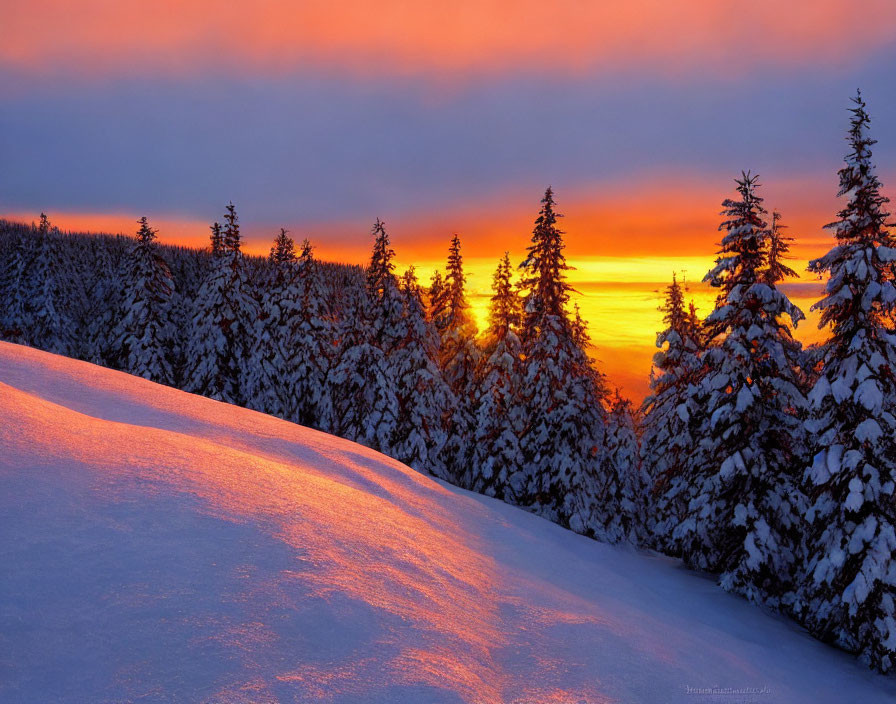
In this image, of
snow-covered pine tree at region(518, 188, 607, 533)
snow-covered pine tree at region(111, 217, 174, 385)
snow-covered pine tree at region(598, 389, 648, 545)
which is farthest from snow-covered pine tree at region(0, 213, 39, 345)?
snow-covered pine tree at region(598, 389, 648, 545)

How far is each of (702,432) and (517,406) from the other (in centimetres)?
859

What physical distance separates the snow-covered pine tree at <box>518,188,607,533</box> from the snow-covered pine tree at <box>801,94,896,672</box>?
922cm

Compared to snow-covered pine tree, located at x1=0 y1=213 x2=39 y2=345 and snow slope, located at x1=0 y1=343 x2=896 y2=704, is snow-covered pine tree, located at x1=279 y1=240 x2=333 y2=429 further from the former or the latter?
snow-covered pine tree, located at x1=0 y1=213 x2=39 y2=345

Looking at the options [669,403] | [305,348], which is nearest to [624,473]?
[669,403]

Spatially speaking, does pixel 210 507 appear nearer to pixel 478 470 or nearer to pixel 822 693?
pixel 822 693

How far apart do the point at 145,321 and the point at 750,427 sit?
31352mm

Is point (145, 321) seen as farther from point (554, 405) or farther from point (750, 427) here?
point (750, 427)

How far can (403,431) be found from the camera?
24.5 m

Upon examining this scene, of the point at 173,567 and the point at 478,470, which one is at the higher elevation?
the point at 173,567

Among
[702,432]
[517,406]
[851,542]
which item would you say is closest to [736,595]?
[851,542]

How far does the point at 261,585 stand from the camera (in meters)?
4.16

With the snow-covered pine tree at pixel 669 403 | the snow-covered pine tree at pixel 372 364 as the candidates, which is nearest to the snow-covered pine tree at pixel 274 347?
the snow-covered pine tree at pixel 372 364

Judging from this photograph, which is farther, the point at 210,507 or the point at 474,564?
the point at 474,564

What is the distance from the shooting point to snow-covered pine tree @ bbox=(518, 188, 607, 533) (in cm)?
2222
